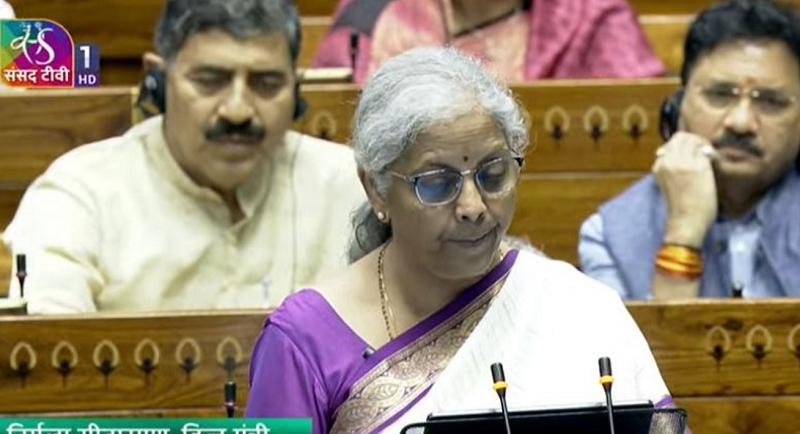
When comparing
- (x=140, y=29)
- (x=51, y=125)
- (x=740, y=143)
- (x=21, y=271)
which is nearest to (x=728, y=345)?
(x=740, y=143)

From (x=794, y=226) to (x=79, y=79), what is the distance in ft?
3.22

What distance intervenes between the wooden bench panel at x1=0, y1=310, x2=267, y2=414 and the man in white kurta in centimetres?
23

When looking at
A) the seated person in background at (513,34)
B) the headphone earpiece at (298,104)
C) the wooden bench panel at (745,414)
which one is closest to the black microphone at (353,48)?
the seated person in background at (513,34)

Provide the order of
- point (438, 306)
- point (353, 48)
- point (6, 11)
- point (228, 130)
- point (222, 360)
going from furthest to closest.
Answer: point (353, 48) < point (228, 130) < point (222, 360) < point (6, 11) < point (438, 306)

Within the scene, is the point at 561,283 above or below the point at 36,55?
below

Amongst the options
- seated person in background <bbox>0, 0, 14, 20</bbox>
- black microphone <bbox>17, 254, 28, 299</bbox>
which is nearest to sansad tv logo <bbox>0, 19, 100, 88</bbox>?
seated person in background <bbox>0, 0, 14, 20</bbox>

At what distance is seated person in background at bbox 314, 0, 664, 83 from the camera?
284 centimetres

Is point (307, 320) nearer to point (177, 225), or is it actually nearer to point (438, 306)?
point (438, 306)

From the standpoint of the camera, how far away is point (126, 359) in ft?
7.11

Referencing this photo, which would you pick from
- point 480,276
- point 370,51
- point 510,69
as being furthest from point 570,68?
point 480,276

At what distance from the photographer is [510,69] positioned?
9.47 feet

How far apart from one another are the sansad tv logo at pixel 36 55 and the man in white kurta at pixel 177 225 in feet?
2.01

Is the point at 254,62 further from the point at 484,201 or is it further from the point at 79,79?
the point at 484,201

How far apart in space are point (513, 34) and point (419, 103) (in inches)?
48.0
